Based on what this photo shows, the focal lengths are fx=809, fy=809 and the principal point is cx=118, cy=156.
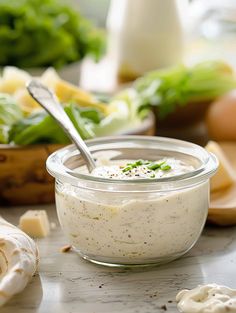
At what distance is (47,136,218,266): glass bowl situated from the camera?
61.1 inches

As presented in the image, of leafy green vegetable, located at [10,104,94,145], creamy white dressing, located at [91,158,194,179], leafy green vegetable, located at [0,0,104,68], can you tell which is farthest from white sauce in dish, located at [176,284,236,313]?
leafy green vegetable, located at [0,0,104,68]

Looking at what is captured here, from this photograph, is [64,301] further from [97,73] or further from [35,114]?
[97,73]

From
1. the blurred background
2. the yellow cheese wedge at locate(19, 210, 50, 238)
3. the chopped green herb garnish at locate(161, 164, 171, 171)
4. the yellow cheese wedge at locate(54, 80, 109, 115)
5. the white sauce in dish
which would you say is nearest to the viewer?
the white sauce in dish

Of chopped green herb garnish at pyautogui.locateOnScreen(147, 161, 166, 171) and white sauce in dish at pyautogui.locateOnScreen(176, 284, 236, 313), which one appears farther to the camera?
chopped green herb garnish at pyautogui.locateOnScreen(147, 161, 166, 171)

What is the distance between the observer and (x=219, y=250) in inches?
68.3

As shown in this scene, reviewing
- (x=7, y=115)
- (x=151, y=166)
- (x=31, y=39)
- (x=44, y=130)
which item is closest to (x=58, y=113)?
(x=44, y=130)

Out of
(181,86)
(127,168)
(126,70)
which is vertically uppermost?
(127,168)

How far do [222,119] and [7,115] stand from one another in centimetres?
64

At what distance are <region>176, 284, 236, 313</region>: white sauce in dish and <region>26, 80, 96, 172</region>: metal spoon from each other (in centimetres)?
39

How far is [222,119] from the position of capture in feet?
7.55

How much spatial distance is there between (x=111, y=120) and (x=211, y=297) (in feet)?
2.45

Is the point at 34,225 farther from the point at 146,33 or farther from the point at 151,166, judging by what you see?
the point at 146,33

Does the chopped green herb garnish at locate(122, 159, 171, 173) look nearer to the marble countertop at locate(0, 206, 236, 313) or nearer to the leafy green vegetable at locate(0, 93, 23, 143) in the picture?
the marble countertop at locate(0, 206, 236, 313)

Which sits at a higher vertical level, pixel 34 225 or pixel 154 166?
pixel 154 166
